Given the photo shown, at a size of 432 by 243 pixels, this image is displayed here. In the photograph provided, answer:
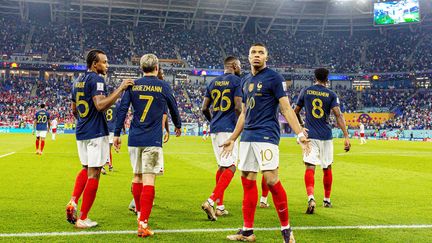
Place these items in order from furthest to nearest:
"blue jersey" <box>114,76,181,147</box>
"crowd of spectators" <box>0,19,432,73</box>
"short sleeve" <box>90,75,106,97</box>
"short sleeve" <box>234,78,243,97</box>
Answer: "crowd of spectators" <box>0,19,432,73</box> → "short sleeve" <box>234,78,243,97</box> → "short sleeve" <box>90,75,106,97</box> → "blue jersey" <box>114,76,181,147</box>

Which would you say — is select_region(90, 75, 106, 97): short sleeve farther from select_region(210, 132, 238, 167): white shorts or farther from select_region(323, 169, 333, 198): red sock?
select_region(323, 169, 333, 198): red sock

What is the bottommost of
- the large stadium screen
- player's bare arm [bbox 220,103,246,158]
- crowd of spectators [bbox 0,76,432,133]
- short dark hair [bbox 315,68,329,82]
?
player's bare arm [bbox 220,103,246,158]

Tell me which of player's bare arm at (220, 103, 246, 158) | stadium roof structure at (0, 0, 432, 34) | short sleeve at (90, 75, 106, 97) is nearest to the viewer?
player's bare arm at (220, 103, 246, 158)

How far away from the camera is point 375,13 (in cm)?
6272

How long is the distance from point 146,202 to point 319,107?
13.2 feet

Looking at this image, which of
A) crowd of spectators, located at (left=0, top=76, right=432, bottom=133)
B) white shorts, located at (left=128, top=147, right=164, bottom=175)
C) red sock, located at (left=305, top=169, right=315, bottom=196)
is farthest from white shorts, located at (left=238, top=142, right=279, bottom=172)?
crowd of spectators, located at (left=0, top=76, right=432, bottom=133)

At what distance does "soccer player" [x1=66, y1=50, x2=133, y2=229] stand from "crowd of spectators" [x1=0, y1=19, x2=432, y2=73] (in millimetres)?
58848

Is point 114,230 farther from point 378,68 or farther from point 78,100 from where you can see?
point 378,68

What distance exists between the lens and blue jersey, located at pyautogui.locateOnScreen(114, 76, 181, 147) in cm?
595

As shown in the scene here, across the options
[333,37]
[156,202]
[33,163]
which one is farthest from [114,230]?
[333,37]

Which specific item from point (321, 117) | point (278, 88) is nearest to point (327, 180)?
point (321, 117)

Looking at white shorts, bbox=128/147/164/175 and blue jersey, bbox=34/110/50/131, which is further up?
blue jersey, bbox=34/110/50/131

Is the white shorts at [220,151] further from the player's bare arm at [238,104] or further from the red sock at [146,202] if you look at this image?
the red sock at [146,202]

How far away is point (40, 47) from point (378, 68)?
53.4 meters
